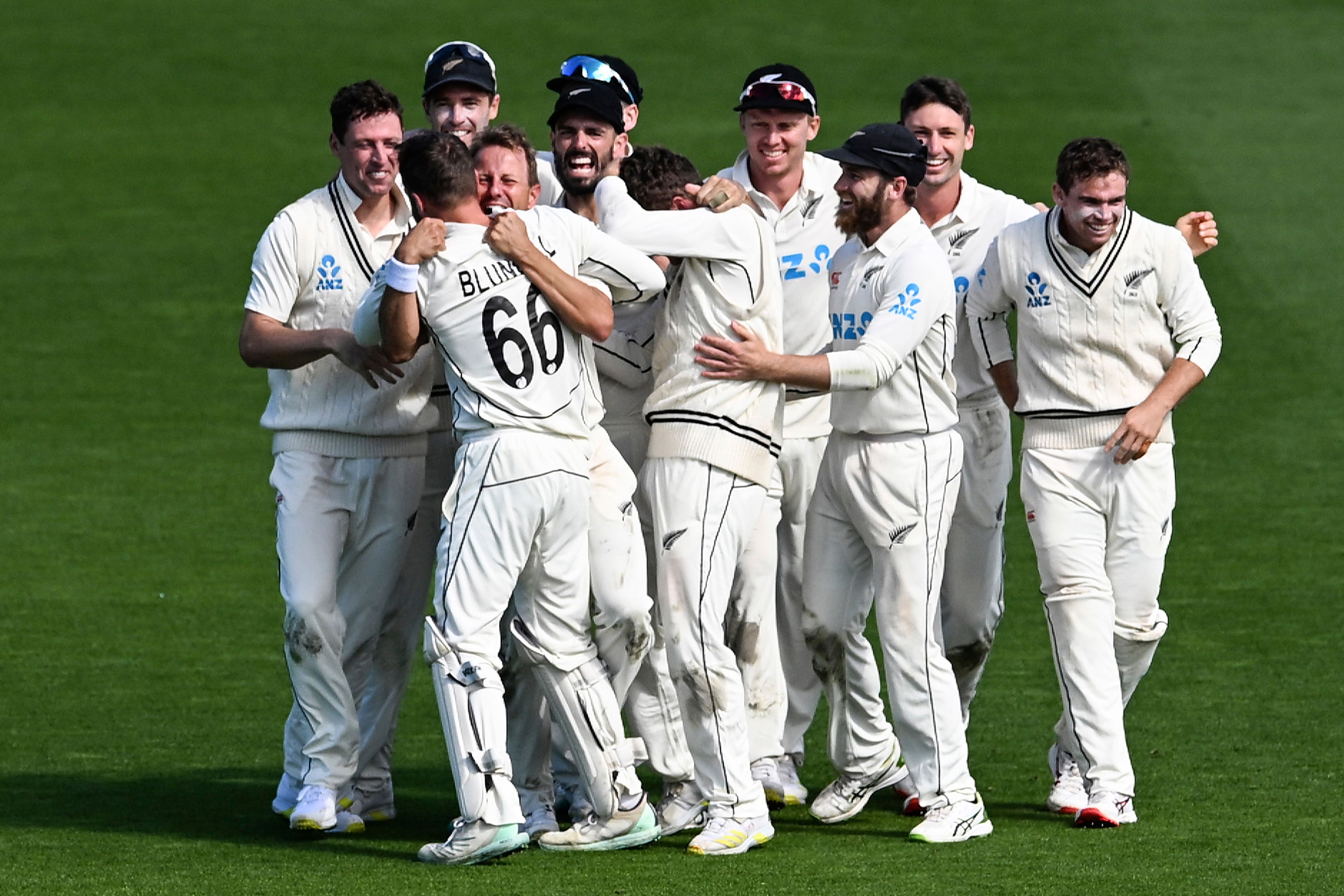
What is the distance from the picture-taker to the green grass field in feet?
20.5

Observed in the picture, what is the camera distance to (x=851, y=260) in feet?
21.4

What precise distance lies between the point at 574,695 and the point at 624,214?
152 cm

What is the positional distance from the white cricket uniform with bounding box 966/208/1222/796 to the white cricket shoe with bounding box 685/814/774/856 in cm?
120

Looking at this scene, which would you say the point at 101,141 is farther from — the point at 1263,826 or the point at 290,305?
the point at 1263,826

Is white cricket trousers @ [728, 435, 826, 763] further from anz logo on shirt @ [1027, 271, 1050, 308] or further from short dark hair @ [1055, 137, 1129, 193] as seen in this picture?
short dark hair @ [1055, 137, 1129, 193]

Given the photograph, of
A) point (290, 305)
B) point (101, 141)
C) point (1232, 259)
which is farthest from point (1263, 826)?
point (101, 141)

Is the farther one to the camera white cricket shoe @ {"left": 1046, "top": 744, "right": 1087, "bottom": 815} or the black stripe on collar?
white cricket shoe @ {"left": 1046, "top": 744, "right": 1087, "bottom": 815}

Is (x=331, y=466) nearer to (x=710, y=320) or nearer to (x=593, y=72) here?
(x=710, y=320)

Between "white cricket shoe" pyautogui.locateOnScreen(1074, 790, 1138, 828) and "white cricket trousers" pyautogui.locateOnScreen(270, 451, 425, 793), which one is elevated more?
"white cricket trousers" pyautogui.locateOnScreen(270, 451, 425, 793)

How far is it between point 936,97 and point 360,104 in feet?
7.29

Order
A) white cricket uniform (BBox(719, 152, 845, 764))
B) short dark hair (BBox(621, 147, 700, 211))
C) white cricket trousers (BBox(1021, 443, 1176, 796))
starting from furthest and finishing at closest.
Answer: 1. white cricket uniform (BBox(719, 152, 845, 764))
2. white cricket trousers (BBox(1021, 443, 1176, 796))
3. short dark hair (BBox(621, 147, 700, 211))

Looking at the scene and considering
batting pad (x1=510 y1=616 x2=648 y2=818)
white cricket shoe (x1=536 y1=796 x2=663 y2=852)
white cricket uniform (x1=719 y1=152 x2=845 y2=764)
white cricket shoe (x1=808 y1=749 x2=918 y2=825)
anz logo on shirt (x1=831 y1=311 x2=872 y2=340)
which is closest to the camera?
batting pad (x1=510 y1=616 x2=648 y2=818)

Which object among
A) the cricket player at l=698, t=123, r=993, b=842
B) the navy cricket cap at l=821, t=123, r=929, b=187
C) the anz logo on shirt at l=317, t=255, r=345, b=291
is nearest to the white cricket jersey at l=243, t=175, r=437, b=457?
the anz logo on shirt at l=317, t=255, r=345, b=291

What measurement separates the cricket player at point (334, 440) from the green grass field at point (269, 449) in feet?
1.43
